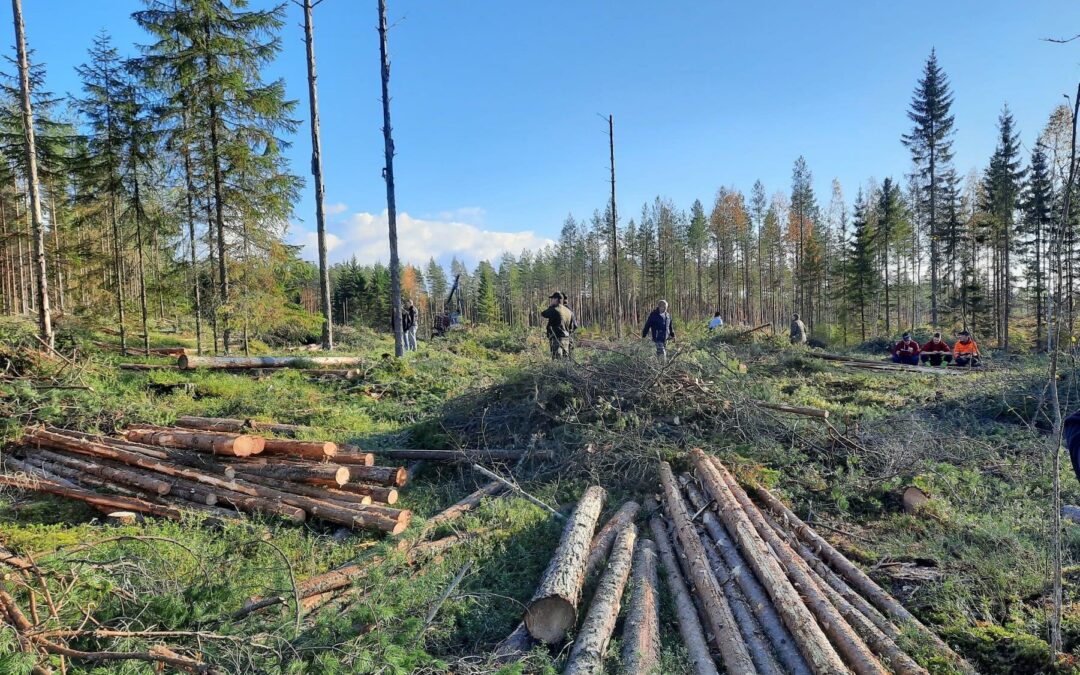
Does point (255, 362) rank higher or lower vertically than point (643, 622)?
higher

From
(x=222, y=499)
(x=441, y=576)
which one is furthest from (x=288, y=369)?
(x=441, y=576)

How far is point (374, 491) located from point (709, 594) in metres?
3.54

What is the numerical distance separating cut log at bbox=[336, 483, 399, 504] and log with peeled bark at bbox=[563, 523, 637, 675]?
93.6 inches

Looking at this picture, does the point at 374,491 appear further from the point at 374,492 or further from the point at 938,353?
the point at 938,353

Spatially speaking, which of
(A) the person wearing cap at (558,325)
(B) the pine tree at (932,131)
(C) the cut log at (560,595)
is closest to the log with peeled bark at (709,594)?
(C) the cut log at (560,595)

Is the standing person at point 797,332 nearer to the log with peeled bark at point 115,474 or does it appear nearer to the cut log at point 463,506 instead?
the cut log at point 463,506

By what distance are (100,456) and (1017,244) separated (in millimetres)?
35802

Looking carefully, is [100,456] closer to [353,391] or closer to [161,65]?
[353,391]

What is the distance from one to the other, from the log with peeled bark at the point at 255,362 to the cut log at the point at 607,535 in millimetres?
8803

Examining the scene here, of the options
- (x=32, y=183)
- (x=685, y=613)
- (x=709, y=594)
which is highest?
(x=32, y=183)

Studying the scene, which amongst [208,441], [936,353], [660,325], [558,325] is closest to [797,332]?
[936,353]

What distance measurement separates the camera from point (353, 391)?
10688 millimetres

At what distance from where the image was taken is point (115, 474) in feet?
19.0

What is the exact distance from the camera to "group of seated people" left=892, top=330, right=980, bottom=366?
560 inches
